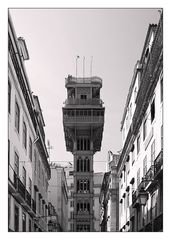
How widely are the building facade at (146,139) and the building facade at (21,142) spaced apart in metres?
2.97

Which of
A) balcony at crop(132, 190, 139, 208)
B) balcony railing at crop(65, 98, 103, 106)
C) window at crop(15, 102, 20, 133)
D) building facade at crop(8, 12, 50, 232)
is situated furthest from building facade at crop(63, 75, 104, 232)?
balcony at crop(132, 190, 139, 208)

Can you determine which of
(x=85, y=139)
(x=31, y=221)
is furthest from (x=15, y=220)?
(x=85, y=139)

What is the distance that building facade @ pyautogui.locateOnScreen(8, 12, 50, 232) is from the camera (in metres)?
14.8

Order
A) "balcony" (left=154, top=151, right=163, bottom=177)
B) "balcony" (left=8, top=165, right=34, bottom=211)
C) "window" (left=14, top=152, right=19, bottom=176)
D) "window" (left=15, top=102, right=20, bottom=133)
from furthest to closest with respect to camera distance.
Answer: "window" (left=15, top=102, right=20, bottom=133)
"window" (left=14, top=152, right=19, bottom=176)
"balcony" (left=8, top=165, right=34, bottom=211)
"balcony" (left=154, top=151, right=163, bottom=177)

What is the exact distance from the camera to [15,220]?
14883 millimetres

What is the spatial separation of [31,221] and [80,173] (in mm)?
19111

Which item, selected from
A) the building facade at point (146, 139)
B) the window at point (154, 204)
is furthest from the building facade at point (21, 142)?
the window at point (154, 204)

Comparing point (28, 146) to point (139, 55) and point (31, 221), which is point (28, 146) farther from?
point (139, 55)

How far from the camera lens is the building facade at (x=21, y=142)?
48.6 feet

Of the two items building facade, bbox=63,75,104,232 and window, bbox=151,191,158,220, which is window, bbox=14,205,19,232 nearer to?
building facade, bbox=63,75,104,232

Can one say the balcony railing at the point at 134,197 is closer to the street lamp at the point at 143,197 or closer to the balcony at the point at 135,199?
the balcony at the point at 135,199

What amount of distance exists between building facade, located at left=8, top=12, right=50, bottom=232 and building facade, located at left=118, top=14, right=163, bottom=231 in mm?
2966

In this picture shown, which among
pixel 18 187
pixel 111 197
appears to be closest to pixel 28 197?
pixel 18 187

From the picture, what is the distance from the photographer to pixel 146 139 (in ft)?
61.3
